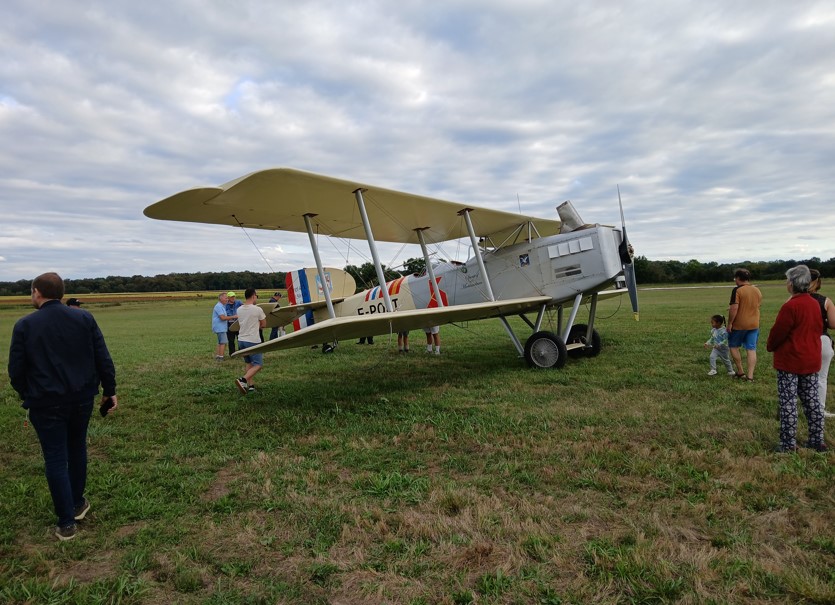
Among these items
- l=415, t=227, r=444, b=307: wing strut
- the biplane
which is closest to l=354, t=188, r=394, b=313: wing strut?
the biplane

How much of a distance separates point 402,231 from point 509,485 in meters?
6.66

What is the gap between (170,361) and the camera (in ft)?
36.3

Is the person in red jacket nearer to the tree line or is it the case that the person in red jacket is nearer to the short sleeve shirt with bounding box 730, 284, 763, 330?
the short sleeve shirt with bounding box 730, 284, 763, 330

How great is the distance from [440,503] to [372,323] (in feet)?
9.28

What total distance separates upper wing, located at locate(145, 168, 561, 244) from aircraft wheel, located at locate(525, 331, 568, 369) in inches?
98.1

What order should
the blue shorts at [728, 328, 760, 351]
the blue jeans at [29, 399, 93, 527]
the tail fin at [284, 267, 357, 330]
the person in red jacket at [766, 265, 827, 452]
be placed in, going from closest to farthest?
the blue jeans at [29, 399, 93, 527]
the person in red jacket at [766, 265, 827, 452]
the blue shorts at [728, 328, 760, 351]
the tail fin at [284, 267, 357, 330]

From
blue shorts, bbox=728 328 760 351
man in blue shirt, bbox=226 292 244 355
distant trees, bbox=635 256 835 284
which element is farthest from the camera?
distant trees, bbox=635 256 835 284

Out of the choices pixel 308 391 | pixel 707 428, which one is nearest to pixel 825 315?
pixel 707 428

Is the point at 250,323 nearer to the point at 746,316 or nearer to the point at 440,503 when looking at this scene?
the point at 440,503

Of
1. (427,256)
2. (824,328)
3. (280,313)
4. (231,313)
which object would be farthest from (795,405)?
(231,313)

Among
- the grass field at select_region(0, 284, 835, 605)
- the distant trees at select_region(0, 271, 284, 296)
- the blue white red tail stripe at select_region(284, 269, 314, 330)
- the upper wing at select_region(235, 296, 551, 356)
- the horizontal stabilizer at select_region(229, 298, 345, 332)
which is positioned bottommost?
the grass field at select_region(0, 284, 835, 605)

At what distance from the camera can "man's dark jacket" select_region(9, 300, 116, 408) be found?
10.1 feet

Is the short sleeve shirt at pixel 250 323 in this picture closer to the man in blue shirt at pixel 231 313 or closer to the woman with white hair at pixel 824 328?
the man in blue shirt at pixel 231 313

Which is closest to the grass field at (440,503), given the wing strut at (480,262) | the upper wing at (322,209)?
the wing strut at (480,262)
